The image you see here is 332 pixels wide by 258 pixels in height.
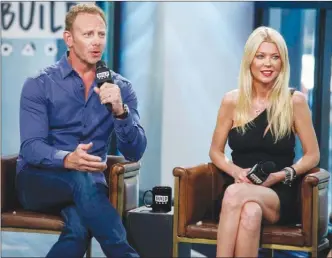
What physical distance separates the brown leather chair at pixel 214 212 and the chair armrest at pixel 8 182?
36.5 inches

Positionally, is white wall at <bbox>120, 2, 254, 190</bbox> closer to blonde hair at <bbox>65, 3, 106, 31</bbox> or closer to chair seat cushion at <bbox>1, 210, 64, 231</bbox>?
blonde hair at <bbox>65, 3, 106, 31</bbox>

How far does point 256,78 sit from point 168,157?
88.5 inches

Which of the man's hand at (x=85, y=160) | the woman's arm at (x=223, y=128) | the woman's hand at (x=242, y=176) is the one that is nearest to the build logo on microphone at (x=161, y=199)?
the woman's arm at (x=223, y=128)

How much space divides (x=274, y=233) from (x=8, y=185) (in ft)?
4.80

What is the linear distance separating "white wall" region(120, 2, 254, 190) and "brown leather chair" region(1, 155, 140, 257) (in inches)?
70.9

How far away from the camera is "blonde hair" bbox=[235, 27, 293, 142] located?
13.5 feet

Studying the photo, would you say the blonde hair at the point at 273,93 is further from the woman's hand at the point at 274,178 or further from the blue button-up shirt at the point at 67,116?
the blue button-up shirt at the point at 67,116

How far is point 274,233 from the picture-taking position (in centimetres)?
395

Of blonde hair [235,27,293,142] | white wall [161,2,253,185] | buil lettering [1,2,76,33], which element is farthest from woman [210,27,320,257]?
buil lettering [1,2,76,33]

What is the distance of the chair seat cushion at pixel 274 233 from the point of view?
13.0 ft

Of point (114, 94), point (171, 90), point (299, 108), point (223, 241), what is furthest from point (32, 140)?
point (171, 90)

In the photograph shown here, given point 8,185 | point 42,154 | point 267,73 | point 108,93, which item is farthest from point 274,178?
point 8,185

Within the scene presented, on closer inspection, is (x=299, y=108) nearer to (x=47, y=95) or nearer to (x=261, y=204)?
(x=261, y=204)

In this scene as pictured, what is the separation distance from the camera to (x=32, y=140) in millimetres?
4082
